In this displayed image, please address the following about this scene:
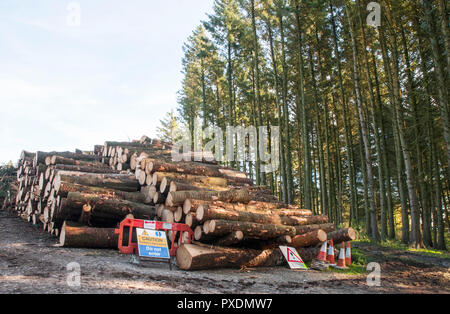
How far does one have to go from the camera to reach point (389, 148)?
1972 cm

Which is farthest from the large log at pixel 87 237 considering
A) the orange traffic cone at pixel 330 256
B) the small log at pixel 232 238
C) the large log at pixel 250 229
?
the orange traffic cone at pixel 330 256

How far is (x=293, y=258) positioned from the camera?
7.89 meters

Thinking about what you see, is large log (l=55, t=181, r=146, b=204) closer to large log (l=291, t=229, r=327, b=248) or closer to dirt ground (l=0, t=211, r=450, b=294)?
dirt ground (l=0, t=211, r=450, b=294)

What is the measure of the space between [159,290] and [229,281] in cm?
169

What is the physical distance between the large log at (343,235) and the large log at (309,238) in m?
0.75

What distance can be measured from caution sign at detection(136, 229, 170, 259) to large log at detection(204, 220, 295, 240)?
101 centimetres

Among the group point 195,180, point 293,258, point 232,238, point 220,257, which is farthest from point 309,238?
point 195,180

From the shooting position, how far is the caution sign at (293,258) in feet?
25.4

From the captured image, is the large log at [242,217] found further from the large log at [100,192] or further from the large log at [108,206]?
the large log at [100,192]

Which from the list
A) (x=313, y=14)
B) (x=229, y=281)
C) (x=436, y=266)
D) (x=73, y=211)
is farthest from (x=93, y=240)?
(x=313, y=14)

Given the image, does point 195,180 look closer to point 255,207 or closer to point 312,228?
point 255,207

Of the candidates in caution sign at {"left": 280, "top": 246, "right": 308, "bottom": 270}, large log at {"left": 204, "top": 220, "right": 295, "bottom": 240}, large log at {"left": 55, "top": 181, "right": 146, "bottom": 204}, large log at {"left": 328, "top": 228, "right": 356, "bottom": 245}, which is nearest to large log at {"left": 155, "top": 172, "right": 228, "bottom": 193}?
→ large log at {"left": 55, "top": 181, "right": 146, "bottom": 204}
